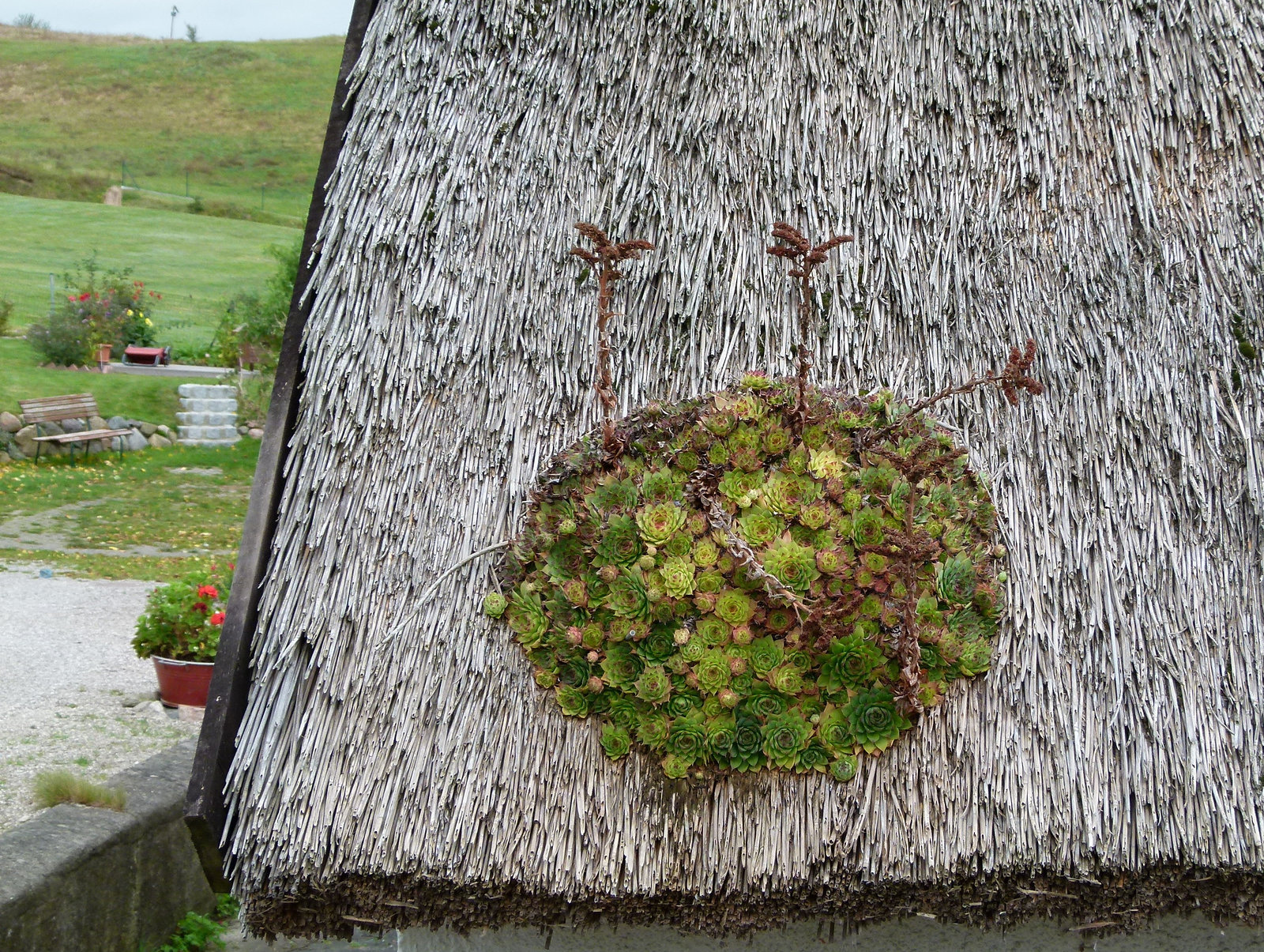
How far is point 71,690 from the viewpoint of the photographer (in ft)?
21.9

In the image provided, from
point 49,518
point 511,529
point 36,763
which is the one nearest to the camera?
point 511,529

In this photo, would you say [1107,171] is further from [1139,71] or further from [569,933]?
[569,933]

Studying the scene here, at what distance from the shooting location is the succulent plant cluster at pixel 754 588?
6.43 feet

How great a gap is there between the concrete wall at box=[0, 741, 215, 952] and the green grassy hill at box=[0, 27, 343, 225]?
124ft

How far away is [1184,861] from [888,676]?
0.71 meters

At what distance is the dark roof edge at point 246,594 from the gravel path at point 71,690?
11.4 ft

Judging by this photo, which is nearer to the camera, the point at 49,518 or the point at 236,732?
the point at 236,732

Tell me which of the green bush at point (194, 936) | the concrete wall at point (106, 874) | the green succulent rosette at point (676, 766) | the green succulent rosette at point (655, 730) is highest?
the green succulent rosette at point (655, 730)

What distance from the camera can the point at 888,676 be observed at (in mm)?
1985

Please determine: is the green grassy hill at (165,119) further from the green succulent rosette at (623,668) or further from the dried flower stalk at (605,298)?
the green succulent rosette at (623,668)

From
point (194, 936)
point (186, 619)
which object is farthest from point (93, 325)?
point (194, 936)

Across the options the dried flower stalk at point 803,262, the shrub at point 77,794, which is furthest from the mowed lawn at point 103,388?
the dried flower stalk at point 803,262

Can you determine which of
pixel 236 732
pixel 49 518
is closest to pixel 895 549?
pixel 236 732

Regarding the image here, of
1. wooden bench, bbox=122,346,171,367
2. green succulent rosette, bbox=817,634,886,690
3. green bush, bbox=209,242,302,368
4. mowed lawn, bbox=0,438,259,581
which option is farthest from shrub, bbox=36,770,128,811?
wooden bench, bbox=122,346,171,367
